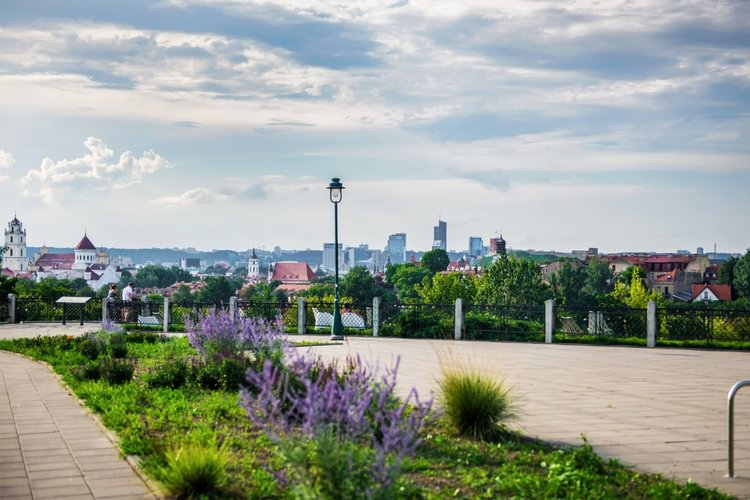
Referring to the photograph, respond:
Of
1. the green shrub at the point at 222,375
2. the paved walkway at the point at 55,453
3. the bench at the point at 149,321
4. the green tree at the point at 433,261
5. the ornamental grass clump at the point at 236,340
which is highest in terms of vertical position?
the green tree at the point at 433,261

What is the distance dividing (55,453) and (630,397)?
740 centimetres

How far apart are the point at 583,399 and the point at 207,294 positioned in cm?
10570

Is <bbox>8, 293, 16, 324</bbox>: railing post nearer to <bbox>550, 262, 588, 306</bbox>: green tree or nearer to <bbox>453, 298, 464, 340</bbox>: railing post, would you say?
<bbox>453, 298, 464, 340</bbox>: railing post

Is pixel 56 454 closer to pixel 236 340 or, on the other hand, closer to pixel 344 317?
pixel 236 340

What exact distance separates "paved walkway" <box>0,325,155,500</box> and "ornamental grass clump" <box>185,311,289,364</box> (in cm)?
199

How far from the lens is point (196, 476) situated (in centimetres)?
575

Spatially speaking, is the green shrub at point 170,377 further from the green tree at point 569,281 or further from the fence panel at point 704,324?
the green tree at point 569,281

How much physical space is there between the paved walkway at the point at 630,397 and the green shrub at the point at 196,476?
9.56ft

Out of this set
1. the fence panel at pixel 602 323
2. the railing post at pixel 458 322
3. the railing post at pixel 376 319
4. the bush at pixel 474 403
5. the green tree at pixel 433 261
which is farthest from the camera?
the green tree at pixel 433 261

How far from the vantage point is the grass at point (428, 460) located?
595 cm

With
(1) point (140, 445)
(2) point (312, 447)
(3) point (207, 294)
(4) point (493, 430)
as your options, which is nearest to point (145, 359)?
(1) point (140, 445)

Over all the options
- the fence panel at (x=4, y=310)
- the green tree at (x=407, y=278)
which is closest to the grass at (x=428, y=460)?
the fence panel at (x=4, y=310)

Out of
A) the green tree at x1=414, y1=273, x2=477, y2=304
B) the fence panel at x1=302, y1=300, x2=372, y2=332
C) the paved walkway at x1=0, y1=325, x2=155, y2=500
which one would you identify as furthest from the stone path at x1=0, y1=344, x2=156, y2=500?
the green tree at x1=414, y1=273, x2=477, y2=304

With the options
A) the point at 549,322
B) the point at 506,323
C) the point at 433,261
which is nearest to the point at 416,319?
the point at 506,323
